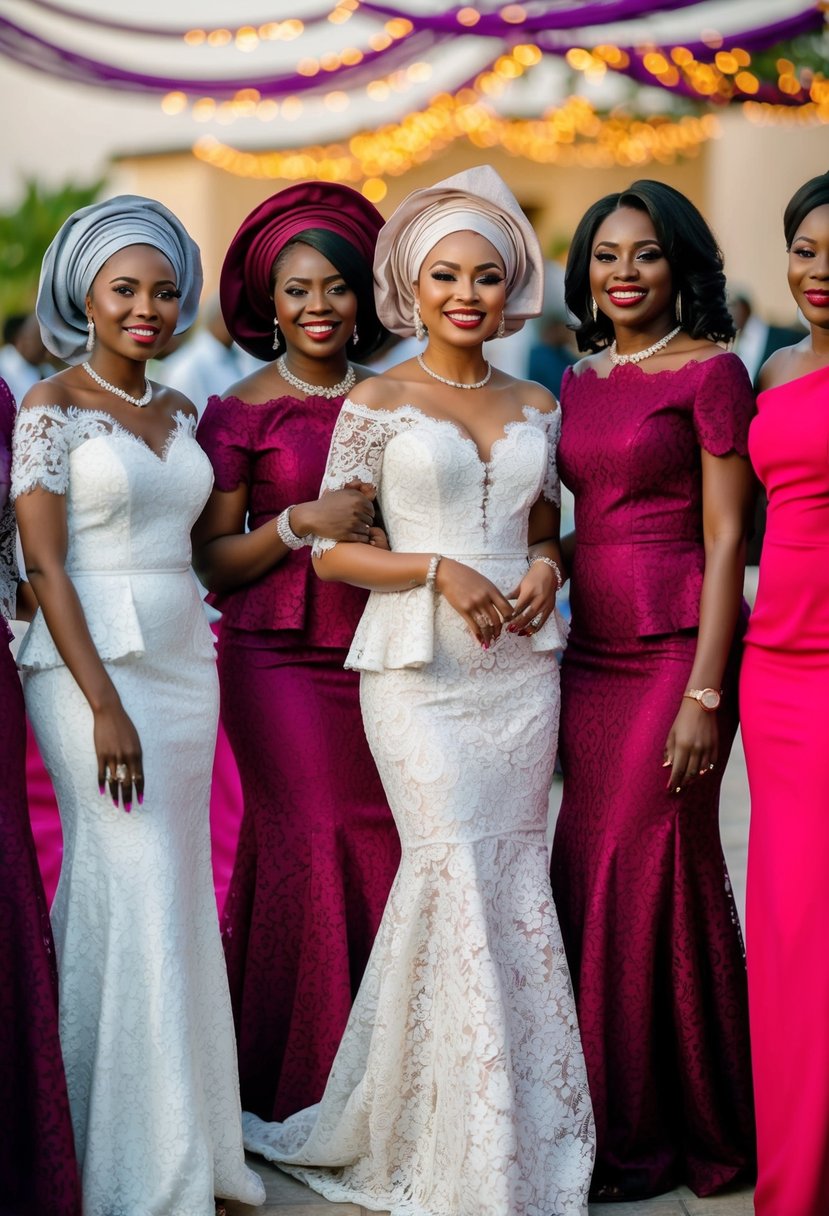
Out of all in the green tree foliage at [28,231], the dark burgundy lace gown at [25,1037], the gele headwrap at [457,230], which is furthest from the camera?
the green tree foliage at [28,231]

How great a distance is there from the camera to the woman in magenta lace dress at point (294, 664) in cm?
498

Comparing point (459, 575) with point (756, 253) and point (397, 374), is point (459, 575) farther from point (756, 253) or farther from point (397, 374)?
point (756, 253)

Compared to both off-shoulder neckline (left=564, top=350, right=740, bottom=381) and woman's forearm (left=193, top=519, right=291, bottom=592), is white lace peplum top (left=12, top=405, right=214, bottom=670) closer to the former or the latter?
woman's forearm (left=193, top=519, right=291, bottom=592)

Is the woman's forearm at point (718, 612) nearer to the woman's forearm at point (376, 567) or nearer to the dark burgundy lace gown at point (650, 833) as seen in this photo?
the dark burgundy lace gown at point (650, 833)

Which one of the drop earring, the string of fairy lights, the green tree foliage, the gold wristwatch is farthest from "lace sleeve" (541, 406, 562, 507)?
the green tree foliage

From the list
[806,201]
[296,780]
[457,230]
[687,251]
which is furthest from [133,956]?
[806,201]

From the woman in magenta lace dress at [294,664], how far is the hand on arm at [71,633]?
83cm

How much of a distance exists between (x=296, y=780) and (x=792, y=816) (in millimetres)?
1451

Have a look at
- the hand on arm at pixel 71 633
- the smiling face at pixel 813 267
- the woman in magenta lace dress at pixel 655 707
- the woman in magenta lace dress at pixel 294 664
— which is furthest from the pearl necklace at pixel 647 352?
the hand on arm at pixel 71 633

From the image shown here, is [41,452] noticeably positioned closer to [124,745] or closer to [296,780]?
[124,745]

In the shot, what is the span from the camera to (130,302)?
173 inches

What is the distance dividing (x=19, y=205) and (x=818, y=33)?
1581 cm

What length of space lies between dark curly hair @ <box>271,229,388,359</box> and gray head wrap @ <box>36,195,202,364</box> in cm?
53

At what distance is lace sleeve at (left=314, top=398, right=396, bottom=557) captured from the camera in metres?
4.52
